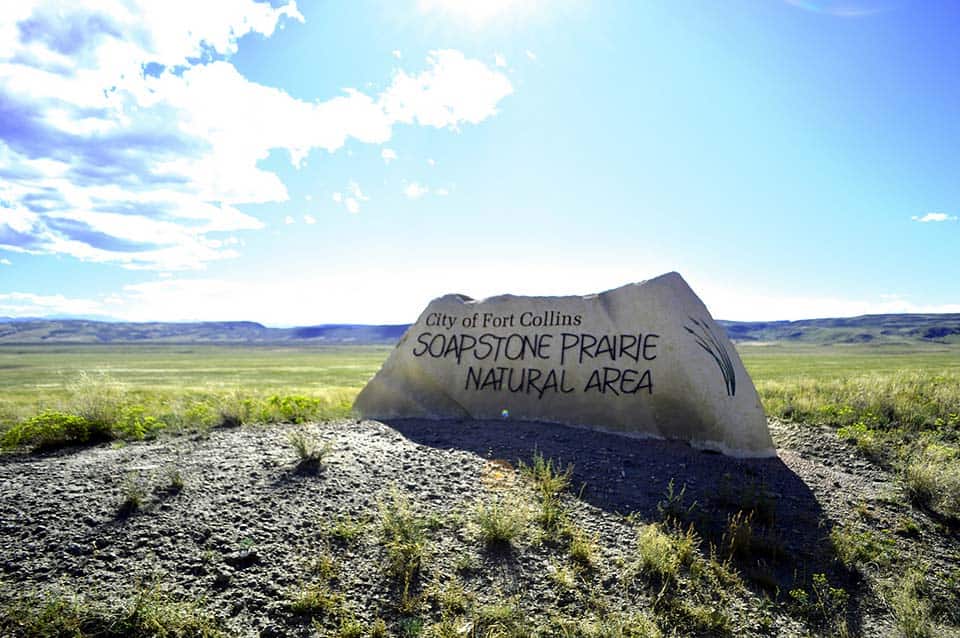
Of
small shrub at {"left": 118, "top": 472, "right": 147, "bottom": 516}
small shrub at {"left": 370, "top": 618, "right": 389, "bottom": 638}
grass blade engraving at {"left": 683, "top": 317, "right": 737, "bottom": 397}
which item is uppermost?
grass blade engraving at {"left": 683, "top": 317, "right": 737, "bottom": 397}

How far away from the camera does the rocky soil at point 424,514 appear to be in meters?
4.84

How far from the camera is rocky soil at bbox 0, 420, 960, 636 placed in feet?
15.9

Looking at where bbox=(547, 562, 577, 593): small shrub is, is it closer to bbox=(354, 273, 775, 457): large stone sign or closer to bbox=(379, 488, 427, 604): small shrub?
bbox=(379, 488, 427, 604): small shrub

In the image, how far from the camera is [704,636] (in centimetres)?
464

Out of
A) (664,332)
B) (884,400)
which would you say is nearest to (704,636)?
(664,332)

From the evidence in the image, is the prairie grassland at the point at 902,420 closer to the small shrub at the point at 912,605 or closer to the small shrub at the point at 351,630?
the small shrub at the point at 912,605

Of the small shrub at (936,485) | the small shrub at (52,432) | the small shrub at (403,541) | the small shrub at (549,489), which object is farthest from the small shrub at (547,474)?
the small shrub at (52,432)

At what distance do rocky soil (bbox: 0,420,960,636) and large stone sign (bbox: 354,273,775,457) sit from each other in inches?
32.8

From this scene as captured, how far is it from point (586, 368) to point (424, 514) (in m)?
5.61

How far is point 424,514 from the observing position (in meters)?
6.33

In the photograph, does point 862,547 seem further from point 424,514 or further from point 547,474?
point 424,514

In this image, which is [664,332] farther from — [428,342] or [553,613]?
[553,613]

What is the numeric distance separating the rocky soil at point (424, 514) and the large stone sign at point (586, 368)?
0.83m

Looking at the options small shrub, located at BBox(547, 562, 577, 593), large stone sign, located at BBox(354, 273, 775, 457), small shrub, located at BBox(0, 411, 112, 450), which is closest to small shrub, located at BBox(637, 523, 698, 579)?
small shrub, located at BBox(547, 562, 577, 593)
